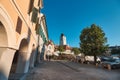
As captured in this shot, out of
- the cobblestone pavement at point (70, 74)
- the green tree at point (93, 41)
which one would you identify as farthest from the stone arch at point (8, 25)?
the green tree at point (93, 41)

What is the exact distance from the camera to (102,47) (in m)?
29.1

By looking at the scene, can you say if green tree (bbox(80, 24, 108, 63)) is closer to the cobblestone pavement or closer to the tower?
the cobblestone pavement

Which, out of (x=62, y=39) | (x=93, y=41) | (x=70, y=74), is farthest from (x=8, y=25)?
(x=62, y=39)

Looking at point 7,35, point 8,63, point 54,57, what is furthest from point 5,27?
point 54,57

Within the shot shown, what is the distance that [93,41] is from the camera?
98.2ft

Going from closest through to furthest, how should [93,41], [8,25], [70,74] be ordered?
[8,25]
[70,74]
[93,41]

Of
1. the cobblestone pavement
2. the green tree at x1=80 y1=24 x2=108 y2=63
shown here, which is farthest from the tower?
the cobblestone pavement

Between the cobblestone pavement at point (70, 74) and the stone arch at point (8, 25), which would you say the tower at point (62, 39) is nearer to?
the cobblestone pavement at point (70, 74)

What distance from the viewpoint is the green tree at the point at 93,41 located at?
29203 millimetres

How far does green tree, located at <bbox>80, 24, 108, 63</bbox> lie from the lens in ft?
95.8

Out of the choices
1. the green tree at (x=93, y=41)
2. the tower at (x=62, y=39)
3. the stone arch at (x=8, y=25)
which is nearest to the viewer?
the stone arch at (x=8, y=25)

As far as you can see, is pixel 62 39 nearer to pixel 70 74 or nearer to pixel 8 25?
pixel 70 74

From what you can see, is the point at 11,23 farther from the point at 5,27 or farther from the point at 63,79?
the point at 63,79

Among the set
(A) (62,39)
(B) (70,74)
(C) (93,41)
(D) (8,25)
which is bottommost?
(B) (70,74)
